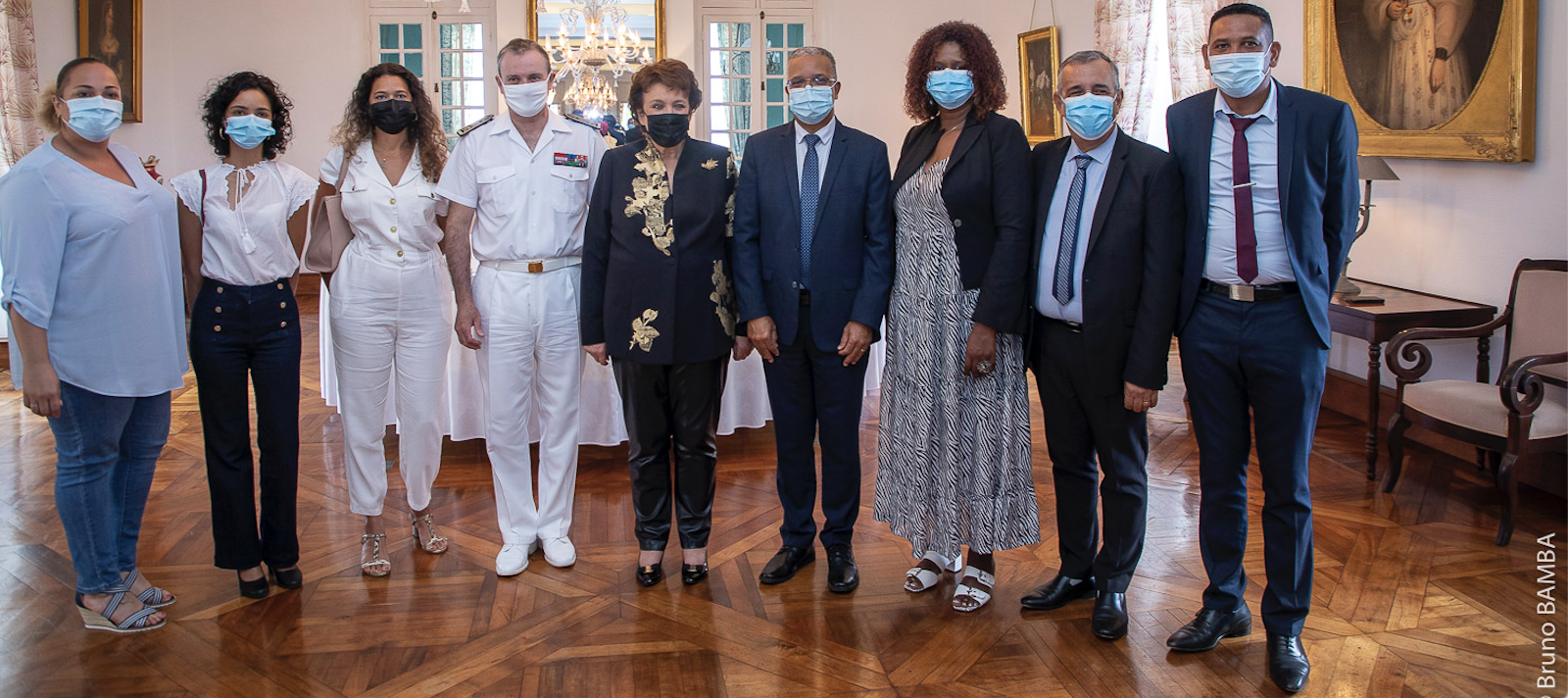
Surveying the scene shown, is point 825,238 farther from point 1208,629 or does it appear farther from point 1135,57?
point 1135,57

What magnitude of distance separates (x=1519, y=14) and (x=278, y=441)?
501 centimetres

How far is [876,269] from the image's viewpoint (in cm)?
318

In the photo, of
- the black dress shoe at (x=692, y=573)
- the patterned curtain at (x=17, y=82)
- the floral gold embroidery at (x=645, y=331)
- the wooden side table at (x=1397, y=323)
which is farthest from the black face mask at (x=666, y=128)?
the patterned curtain at (x=17, y=82)

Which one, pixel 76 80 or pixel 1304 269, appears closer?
pixel 1304 269

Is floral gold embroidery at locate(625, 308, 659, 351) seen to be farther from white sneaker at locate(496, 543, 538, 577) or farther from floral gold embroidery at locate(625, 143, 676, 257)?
white sneaker at locate(496, 543, 538, 577)

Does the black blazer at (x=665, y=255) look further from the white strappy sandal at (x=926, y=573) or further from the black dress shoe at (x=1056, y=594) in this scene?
the black dress shoe at (x=1056, y=594)

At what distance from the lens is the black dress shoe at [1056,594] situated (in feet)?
10.5

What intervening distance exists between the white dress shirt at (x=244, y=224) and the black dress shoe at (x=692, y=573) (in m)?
1.55

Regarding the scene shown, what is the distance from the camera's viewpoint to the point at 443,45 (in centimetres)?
1076

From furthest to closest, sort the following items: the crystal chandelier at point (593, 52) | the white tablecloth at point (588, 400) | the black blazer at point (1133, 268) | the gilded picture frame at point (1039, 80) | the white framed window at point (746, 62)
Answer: the white framed window at point (746, 62)
the gilded picture frame at point (1039, 80)
the crystal chandelier at point (593, 52)
the white tablecloth at point (588, 400)
the black blazer at point (1133, 268)

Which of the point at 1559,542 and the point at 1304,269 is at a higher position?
the point at 1304,269

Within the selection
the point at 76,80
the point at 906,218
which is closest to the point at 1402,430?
the point at 906,218

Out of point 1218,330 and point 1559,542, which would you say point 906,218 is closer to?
point 1218,330

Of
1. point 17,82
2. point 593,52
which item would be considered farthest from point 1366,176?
point 17,82
